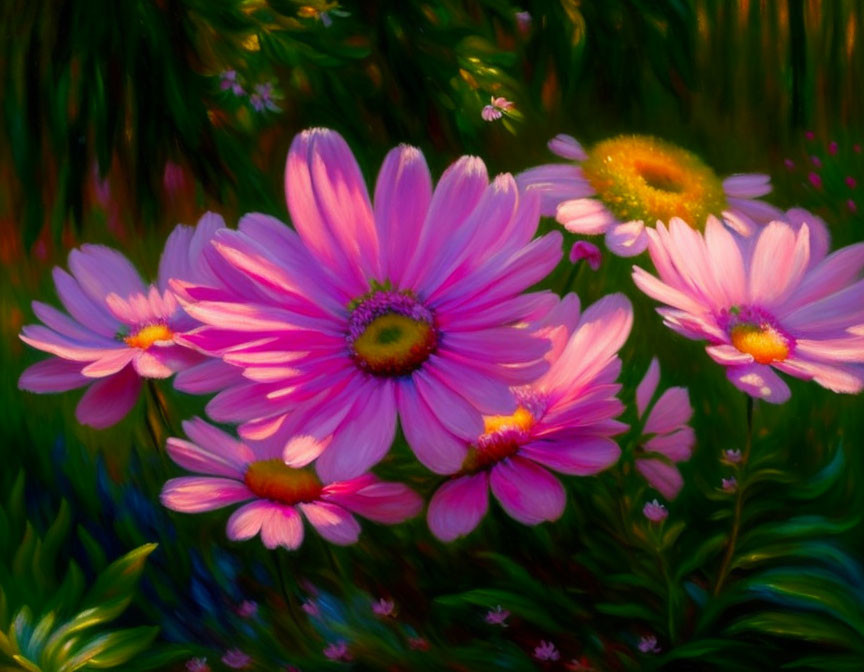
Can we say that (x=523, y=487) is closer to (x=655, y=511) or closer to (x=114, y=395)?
(x=655, y=511)

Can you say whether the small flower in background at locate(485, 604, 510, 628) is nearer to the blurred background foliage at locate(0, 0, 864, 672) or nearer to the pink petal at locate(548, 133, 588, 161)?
the blurred background foliage at locate(0, 0, 864, 672)

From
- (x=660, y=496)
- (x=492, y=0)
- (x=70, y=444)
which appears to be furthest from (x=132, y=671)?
(x=492, y=0)

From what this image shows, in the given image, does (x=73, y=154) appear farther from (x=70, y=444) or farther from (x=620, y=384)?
(x=620, y=384)

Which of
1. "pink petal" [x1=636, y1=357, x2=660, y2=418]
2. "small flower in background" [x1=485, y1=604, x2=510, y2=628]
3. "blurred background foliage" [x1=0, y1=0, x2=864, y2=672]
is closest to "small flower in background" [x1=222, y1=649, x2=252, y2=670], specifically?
"blurred background foliage" [x1=0, y1=0, x2=864, y2=672]

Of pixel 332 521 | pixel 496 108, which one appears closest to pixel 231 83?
pixel 496 108

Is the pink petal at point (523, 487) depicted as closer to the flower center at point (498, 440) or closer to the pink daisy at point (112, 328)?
the flower center at point (498, 440)
